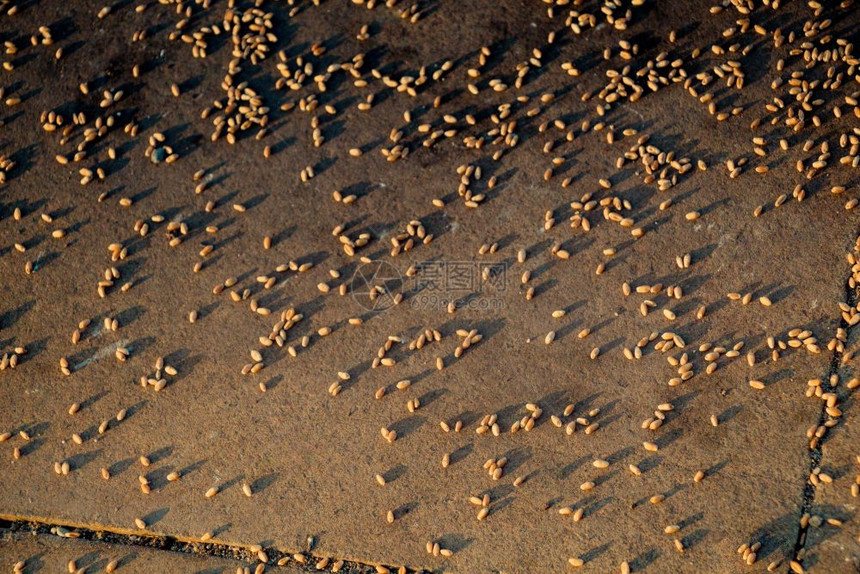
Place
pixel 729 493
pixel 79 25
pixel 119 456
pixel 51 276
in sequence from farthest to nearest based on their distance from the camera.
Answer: pixel 79 25 → pixel 51 276 → pixel 119 456 → pixel 729 493

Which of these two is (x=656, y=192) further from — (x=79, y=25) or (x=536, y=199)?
(x=79, y=25)

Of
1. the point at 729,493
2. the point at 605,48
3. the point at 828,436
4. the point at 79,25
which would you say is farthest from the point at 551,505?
the point at 79,25

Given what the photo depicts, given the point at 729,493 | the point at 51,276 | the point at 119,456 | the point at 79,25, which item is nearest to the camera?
the point at 729,493

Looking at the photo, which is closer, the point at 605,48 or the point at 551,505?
the point at 551,505

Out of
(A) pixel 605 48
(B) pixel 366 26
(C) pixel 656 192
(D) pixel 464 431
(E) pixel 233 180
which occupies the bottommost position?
(D) pixel 464 431

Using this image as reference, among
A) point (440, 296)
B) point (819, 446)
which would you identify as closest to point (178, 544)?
point (440, 296)
